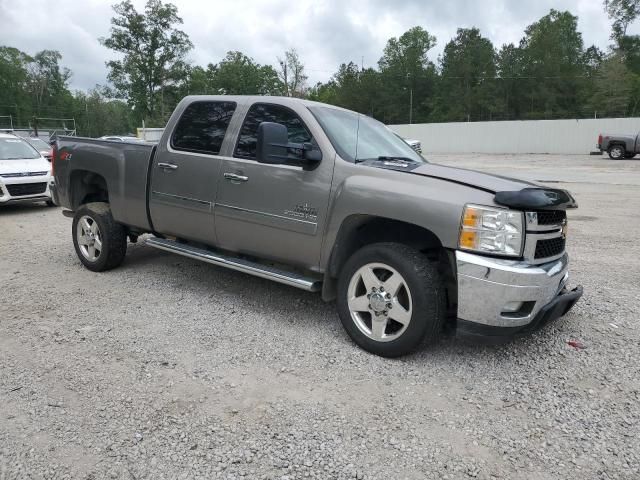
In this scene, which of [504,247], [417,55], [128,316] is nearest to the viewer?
[504,247]

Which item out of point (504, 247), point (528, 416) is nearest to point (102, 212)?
point (504, 247)

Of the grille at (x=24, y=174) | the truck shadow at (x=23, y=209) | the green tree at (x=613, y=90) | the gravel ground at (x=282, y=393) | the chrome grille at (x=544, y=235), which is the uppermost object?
the green tree at (x=613, y=90)

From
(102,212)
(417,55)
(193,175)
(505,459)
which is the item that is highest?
(417,55)

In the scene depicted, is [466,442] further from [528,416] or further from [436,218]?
[436,218]

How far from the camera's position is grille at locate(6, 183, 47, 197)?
1015cm

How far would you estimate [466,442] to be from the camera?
2.69 m

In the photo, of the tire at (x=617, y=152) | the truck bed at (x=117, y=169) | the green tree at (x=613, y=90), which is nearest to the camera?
the truck bed at (x=117, y=169)

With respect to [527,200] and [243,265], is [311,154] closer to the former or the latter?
[243,265]

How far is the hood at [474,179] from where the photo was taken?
334 centimetres

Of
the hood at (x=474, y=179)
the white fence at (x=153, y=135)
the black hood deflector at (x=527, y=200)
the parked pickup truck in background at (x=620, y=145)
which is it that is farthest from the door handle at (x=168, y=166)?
the parked pickup truck in background at (x=620, y=145)

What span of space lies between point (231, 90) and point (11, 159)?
2910 inches

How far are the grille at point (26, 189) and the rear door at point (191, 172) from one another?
692 centimetres

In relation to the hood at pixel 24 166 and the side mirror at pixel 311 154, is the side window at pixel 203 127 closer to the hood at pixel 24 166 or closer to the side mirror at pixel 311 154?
the side mirror at pixel 311 154

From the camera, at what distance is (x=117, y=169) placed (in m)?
5.25
